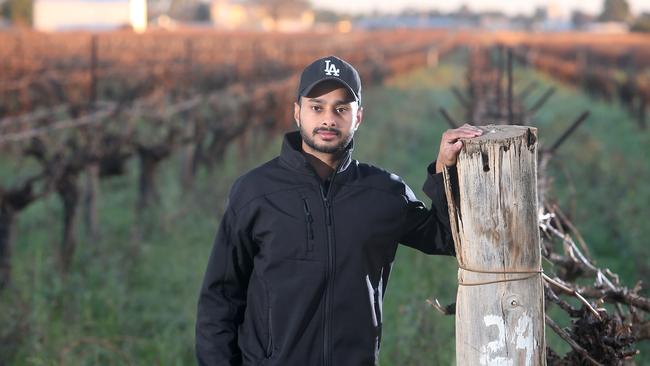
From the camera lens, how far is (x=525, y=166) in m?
2.53

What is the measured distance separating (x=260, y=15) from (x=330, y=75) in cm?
10214

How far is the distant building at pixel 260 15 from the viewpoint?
93.5 m

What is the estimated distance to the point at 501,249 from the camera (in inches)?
101

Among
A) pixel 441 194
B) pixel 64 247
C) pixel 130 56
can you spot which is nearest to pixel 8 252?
pixel 64 247

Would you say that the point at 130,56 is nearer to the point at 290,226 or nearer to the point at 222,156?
the point at 222,156

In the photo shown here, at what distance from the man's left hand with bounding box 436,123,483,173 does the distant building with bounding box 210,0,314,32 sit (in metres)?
83.6

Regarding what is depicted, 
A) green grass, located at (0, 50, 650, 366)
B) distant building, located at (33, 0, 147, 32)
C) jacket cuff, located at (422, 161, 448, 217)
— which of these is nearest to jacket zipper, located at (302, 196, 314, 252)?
jacket cuff, located at (422, 161, 448, 217)

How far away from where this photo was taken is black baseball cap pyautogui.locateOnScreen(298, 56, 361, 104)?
9.58 feet

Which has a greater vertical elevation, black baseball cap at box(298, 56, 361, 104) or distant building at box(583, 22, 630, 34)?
black baseball cap at box(298, 56, 361, 104)

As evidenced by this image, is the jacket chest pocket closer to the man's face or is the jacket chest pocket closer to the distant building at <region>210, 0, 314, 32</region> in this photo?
the man's face

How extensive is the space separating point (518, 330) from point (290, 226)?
676 mm

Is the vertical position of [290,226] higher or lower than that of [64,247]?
higher

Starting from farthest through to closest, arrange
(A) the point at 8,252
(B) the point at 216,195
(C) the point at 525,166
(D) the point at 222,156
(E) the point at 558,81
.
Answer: (E) the point at 558,81
(D) the point at 222,156
(B) the point at 216,195
(A) the point at 8,252
(C) the point at 525,166

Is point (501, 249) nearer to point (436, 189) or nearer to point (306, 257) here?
point (436, 189)
